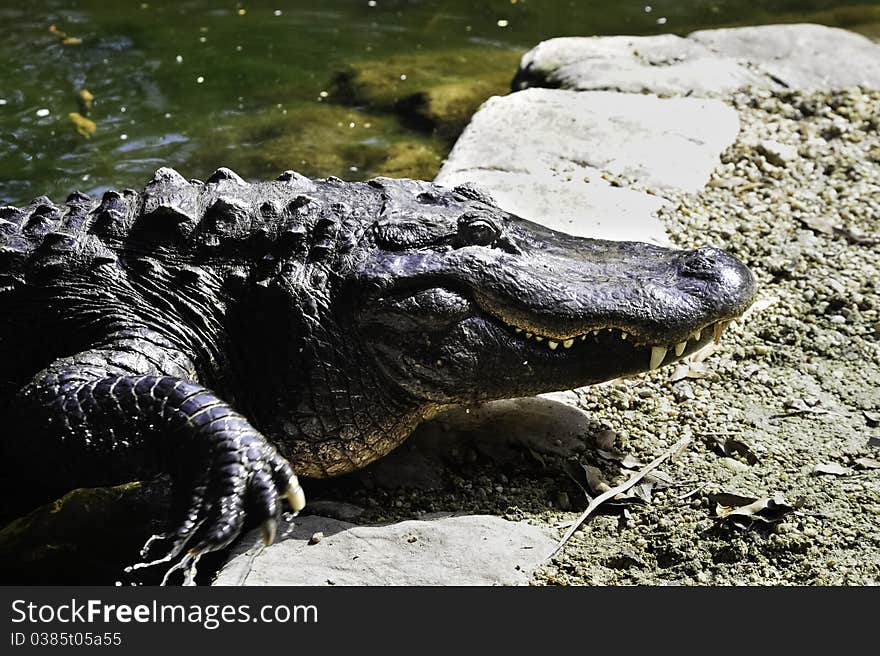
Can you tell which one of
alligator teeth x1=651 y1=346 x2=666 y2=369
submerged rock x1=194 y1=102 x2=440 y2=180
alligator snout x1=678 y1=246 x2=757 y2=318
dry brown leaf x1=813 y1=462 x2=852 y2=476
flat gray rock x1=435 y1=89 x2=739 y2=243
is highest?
alligator snout x1=678 y1=246 x2=757 y2=318

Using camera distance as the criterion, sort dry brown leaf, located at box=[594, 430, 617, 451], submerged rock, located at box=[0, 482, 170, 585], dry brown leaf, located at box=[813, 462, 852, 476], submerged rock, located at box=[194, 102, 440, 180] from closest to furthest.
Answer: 1. submerged rock, located at box=[0, 482, 170, 585]
2. dry brown leaf, located at box=[813, 462, 852, 476]
3. dry brown leaf, located at box=[594, 430, 617, 451]
4. submerged rock, located at box=[194, 102, 440, 180]

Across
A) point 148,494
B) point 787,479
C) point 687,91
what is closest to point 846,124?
point 687,91

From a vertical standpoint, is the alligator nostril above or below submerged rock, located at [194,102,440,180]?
above

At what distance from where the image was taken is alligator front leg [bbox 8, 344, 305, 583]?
3053 millimetres

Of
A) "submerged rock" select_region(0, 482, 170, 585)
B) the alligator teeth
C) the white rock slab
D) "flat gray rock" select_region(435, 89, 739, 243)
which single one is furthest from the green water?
the alligator teeth

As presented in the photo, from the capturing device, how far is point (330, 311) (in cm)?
380

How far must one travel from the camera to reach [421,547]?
141 inches

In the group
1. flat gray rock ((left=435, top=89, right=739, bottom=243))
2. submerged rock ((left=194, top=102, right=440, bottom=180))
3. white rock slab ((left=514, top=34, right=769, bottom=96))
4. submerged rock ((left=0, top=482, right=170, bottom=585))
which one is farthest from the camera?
white rock slab ((left=514, top=34, right=769, bottom=96))

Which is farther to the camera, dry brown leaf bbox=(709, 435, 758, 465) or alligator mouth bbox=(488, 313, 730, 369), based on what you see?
dry brown leaf bbox=(709, 435, 758, 465)

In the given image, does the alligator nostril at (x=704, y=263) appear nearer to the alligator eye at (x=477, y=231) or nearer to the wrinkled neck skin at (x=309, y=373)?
the alligator eye at (x=477, y=231)

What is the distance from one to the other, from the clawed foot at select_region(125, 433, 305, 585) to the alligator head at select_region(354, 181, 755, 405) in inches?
31.8

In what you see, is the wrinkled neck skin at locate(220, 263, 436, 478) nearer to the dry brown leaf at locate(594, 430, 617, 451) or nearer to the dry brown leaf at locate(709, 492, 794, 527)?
the dry brown leaf at locate(594, 430, 617, 451)

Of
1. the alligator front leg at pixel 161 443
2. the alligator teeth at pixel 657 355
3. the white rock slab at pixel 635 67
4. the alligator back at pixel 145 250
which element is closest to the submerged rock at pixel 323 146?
the white rock slab at pixel 635 67

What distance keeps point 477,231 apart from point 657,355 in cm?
81
